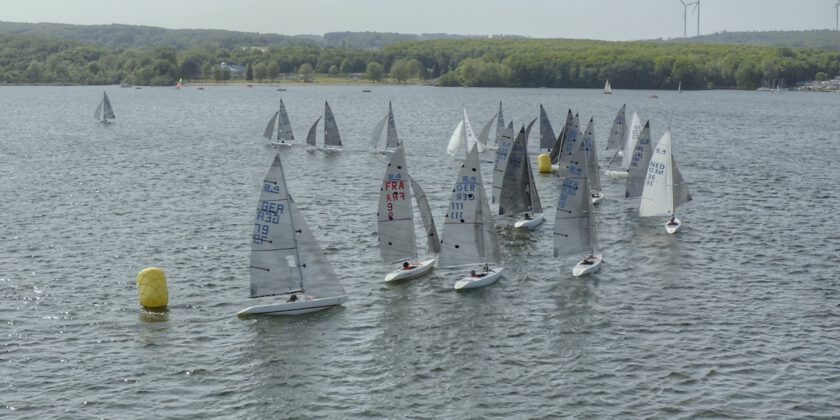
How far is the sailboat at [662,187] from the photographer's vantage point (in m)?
64.1

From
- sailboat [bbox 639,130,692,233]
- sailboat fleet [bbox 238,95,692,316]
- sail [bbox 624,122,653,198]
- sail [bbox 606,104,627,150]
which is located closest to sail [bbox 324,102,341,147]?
sail [bbox 606,104,627,150]

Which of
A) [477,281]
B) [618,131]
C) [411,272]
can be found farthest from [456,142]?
[477,281]

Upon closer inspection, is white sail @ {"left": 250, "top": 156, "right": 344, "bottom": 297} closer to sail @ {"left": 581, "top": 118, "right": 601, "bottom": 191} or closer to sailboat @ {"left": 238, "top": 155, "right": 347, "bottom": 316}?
sailboat @ {"left": 238, "top": 155, "right": 347, "bottom": 316}

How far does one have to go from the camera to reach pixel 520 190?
61.9m

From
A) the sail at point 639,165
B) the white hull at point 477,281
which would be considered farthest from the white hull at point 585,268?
the sail at point 639,165

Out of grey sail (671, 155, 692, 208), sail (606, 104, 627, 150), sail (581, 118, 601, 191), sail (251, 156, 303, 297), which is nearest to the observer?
sail (251, 156, 303, 297)

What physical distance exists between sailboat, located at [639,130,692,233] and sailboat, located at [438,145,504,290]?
61.2ft

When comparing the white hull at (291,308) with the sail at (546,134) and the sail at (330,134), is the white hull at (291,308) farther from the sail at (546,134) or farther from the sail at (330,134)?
the sail at (330,134)

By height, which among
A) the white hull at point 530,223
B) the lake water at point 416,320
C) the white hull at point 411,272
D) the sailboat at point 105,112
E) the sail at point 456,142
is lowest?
the lake water at point 416,320

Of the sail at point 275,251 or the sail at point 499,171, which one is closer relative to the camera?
the sail at point 275,251

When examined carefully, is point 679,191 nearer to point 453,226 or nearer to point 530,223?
point 530,223

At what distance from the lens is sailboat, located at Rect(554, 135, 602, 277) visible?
52.0 meters

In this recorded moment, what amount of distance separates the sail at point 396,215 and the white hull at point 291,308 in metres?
6.14

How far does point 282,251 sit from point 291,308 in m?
2.58
